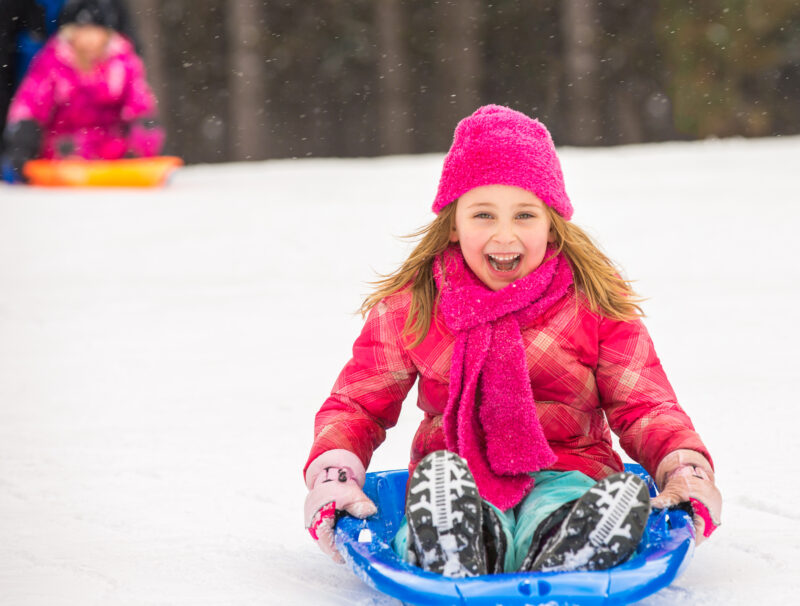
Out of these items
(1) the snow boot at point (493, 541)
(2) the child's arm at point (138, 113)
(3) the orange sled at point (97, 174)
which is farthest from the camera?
(2) the child's arm at point (138, 113)

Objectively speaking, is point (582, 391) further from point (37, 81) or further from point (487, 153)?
point (37, 81)

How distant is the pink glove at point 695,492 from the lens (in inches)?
67.2

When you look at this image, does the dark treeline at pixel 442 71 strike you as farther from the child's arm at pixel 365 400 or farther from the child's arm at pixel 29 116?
the child's arm at pixel 365 400

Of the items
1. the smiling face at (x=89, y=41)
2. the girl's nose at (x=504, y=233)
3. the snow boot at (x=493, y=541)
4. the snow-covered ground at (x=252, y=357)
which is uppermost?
the smiling face at (x=89, y=41)

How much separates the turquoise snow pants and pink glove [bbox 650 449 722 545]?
5.1 inches

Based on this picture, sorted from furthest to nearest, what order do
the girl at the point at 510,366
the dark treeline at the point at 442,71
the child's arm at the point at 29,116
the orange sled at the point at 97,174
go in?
the dark treeline at the point at 442,71
the child's arm at the point at 29,116
the orange sled at the point at 97,174
the girl at the point at 510,366

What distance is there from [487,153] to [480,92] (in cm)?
1227

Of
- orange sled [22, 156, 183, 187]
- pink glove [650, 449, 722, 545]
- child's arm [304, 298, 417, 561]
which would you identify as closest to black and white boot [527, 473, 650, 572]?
pink glove [650, 449, 722, 545]

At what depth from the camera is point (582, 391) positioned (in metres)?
1.93

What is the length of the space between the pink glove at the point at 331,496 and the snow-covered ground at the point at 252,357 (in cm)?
11

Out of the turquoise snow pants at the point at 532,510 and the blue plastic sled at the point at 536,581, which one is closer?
the blue plastic sled at the point at 536,581

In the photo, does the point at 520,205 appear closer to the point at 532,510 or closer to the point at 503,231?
the point at 503,231

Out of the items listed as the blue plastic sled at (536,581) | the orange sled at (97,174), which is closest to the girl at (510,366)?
the blue plastic sled at (536,581)

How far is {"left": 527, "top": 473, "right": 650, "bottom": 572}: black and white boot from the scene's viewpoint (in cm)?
155
